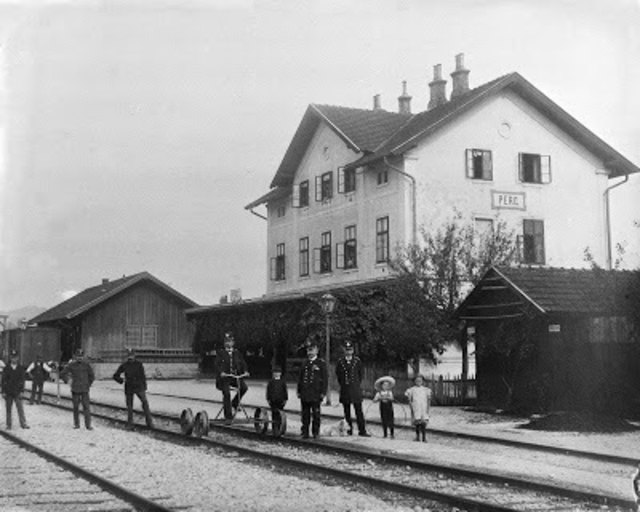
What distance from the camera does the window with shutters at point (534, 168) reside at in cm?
3519

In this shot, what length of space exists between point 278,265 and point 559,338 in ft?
77.5

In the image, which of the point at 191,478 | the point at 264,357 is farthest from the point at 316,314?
the point at 191,478

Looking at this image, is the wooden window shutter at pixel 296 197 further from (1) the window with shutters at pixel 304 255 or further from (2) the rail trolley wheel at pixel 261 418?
(2) the rail trolley wheel at pixel 261 418

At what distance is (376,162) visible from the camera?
34531mm

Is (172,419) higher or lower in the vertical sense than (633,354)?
lower

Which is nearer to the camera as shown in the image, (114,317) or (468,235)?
(468,235)

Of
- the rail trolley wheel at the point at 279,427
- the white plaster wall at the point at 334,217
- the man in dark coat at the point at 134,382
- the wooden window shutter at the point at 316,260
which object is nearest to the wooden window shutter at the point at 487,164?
the white plaster wall at the point at 334,217

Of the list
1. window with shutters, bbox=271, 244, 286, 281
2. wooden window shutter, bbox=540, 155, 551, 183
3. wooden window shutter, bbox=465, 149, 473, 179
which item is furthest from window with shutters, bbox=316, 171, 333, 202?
wooden window shutter, bbox=540, 155, 551, 183

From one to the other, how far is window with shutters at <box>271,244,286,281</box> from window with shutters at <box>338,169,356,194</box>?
6019 mm

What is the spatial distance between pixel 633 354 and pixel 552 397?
190 cm

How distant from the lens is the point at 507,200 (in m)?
34.8

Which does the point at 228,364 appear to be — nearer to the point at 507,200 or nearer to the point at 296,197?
the point at 507,200

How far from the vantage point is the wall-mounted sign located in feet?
113

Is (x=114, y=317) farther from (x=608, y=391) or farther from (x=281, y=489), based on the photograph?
(x=281, y=489)
